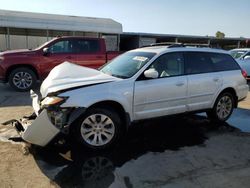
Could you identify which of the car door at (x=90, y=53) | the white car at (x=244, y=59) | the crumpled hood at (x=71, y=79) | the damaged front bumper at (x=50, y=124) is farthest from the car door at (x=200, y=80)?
the white car at (x=244, y=59)

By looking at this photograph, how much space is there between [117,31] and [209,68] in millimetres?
17118

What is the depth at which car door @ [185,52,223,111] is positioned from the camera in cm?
559

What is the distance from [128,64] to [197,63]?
1.49 metres

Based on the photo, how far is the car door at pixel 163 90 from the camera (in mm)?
4910

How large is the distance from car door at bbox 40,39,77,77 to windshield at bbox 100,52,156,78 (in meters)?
4.60

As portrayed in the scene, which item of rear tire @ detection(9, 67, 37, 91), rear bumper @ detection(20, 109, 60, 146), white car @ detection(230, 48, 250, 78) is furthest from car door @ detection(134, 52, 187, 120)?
white car @ detection(230, 48, 250, 78)

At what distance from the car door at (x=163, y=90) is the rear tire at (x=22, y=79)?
5990 millimetres

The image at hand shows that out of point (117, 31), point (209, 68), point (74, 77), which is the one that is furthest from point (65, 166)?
point (117, 31)

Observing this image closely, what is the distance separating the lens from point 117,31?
22.3 meters

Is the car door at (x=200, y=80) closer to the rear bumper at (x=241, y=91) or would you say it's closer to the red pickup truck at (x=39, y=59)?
the rear bumper at (x=241, y=91)

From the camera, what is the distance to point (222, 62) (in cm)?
627

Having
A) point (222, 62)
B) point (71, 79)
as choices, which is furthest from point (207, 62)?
point (71, 79)

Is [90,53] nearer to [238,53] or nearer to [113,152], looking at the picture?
[113,152]

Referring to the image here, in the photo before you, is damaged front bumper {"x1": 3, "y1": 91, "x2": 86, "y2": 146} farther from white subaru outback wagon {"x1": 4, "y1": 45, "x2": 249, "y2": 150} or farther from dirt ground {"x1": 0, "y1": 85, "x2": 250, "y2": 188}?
dirt ground {"x1": 0, "y1": 85, "x2": 250, "y2": 188}
